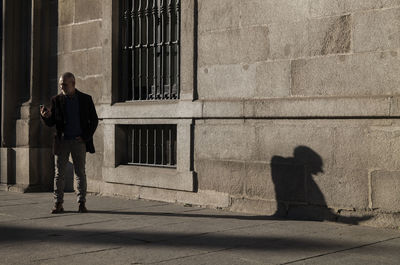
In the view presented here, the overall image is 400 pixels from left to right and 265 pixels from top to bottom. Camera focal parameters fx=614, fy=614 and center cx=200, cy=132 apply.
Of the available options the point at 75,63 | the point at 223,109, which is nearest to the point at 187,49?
the point at 223,109

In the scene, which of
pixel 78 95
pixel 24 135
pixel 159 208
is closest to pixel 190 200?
pixel 159 208

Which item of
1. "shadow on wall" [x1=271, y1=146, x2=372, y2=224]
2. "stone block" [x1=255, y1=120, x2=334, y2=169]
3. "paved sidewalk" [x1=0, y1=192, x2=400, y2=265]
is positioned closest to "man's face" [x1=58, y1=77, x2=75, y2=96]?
"paved sidewalk" [x1=0, y1=192, x2=400, y2=265]

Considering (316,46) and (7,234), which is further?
(316,46)

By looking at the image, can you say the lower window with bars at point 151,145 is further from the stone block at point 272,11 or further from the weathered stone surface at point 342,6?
the weathered stone surface at point 342,6

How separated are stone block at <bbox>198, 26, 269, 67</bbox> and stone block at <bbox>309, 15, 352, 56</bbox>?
0.62 meters

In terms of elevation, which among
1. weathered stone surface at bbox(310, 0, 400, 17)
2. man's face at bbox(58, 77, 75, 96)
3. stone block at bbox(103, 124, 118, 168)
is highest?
weathered stone surface at bbox(310, 0, 400, 17)

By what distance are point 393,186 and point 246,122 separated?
1.90m

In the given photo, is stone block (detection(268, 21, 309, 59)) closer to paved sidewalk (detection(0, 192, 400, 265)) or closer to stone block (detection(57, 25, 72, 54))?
paved sidewalk (detection(0, 192, 400, 265))

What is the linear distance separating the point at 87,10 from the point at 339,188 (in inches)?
199

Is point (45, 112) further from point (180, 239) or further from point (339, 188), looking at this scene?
point (339, 188)

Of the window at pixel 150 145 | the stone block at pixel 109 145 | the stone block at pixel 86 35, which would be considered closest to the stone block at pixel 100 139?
the stone block at pixel 109 145

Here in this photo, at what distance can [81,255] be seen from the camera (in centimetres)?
488

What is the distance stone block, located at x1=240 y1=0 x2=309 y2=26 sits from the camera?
21.9ft

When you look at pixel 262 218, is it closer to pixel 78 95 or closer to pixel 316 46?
pixel 316 46
